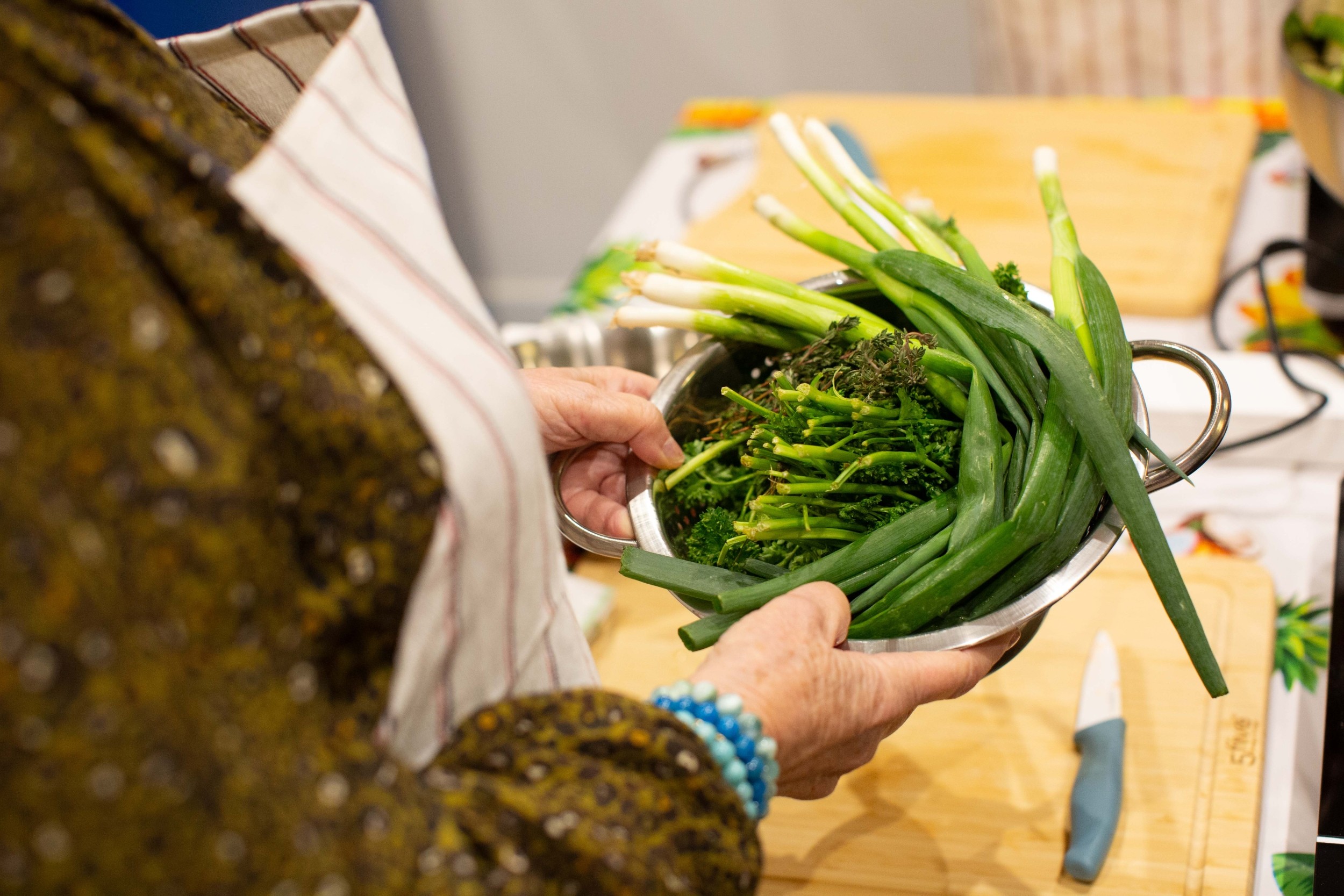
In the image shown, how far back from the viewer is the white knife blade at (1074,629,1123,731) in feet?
3.22

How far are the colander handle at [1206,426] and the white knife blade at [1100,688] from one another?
0.87 feet

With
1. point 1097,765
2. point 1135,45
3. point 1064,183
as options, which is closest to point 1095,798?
point 1097,765

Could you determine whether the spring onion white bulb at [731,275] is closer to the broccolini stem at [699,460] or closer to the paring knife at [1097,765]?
the broccolini stem at [699,460]

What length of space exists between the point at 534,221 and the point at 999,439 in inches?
118

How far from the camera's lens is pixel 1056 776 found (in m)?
0.98

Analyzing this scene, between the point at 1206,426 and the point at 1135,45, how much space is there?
1743mm

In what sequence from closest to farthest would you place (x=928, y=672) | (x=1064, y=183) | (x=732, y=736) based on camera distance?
(x=732, y=736), (x=928, y=672), (x=1064, y=183)

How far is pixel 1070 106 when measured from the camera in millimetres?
1881

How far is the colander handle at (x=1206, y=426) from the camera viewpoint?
78 centimetres

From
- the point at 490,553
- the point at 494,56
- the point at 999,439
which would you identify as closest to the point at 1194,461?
the point at 999,439

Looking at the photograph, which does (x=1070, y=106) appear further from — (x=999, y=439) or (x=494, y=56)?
(x=494, y=56)

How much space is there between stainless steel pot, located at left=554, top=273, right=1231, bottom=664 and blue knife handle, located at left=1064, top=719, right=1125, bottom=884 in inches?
6.4

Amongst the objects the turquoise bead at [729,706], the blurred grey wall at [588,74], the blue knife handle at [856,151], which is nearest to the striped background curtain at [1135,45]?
the blurred grey wall at [588,74]

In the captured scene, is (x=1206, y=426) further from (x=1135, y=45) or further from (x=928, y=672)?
(x=1135, y=45)
